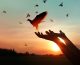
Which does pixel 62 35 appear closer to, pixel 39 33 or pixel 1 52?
pixel 39 33

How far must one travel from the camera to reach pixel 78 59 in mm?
14523

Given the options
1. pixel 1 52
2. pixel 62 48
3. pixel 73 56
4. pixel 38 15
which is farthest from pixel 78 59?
pixel 1 52

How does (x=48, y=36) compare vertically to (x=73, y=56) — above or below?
above

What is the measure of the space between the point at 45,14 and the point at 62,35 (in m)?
1.55

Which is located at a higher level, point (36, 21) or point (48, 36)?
point (36, 21)

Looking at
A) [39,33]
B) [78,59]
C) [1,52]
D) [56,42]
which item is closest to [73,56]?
[78,59]

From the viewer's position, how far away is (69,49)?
Answer: 15227 millimetres

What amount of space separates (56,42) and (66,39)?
582 mm

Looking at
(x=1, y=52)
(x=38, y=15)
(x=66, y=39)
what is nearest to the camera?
(x=66, y=39)

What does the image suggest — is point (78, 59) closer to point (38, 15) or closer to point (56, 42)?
point (56, 42)

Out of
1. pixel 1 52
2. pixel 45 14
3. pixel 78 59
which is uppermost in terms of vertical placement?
pixel 1 52

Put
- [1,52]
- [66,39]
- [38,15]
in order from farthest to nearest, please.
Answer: [1,52]
[38,15]
[66,39]

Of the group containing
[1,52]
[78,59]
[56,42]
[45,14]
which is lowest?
[78,59]

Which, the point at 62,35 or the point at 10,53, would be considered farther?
the point at 10,53
